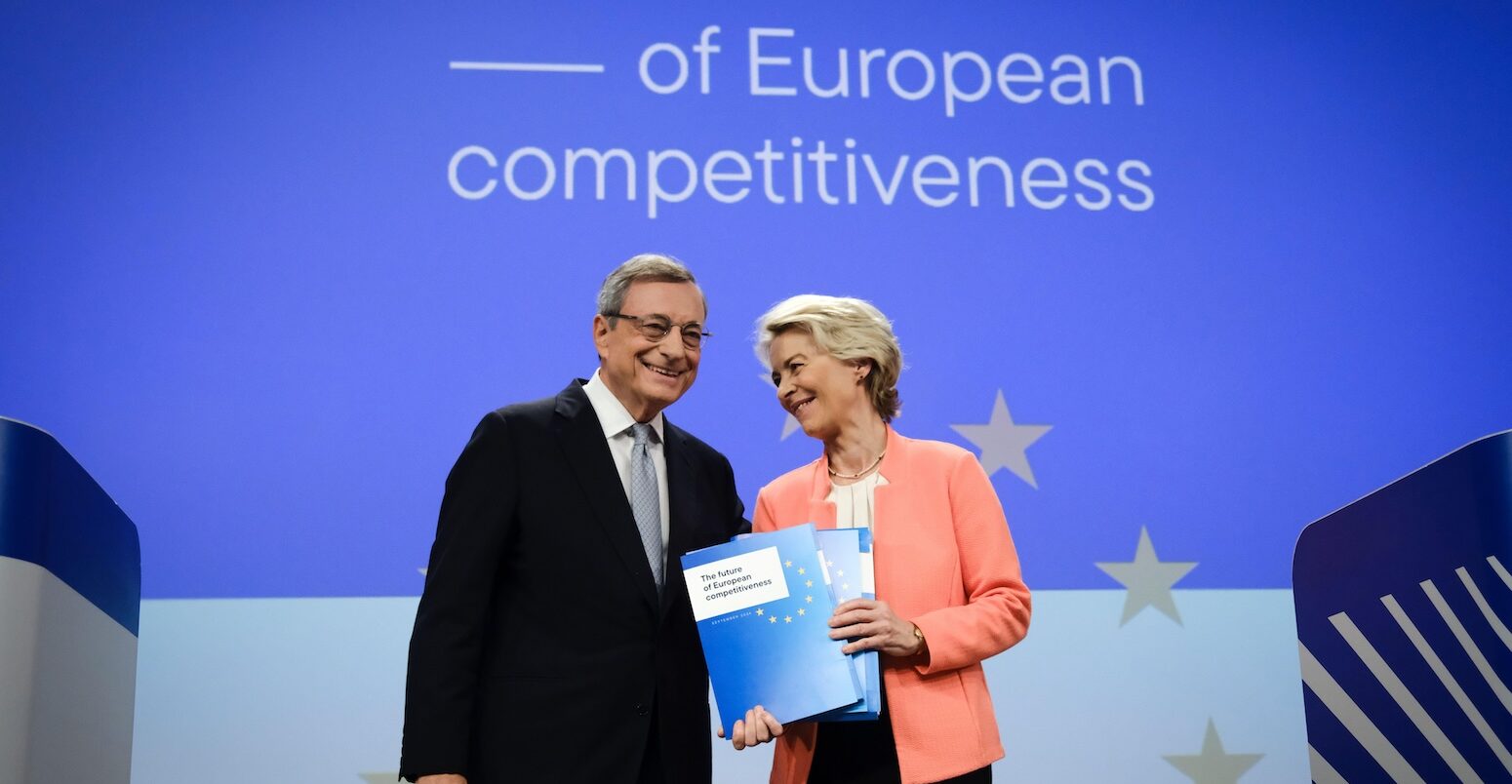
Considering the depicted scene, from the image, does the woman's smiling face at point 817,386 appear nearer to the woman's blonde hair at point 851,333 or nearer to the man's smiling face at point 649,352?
the woman's blonde hair at point 851,333

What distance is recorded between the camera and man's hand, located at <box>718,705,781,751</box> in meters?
1.98

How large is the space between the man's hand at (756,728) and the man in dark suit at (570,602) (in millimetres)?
167

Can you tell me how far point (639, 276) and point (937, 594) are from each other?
76 cm

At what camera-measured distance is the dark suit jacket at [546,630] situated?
2045 mm

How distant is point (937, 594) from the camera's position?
6.98 ft

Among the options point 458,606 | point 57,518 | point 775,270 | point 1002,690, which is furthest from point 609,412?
point 1002,690

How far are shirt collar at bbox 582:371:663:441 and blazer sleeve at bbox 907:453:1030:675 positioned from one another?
1.83 ft

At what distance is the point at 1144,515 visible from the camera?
339cm

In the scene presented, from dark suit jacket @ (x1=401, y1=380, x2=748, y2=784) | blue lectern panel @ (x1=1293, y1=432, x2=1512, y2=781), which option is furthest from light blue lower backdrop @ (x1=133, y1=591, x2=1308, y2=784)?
dark suit jacket @ (x1=401, y1=380, x2=748, y2=784)

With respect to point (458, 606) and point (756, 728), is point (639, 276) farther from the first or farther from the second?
point (756, 728)

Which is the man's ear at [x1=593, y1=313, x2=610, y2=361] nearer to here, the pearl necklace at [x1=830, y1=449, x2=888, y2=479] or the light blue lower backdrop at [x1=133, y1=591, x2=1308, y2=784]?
the pearl necklace at [x1=830, y1=449, x2=888, y2=479]

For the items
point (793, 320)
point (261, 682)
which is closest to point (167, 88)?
point (261, 682)

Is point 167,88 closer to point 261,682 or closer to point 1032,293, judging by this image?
point 261,682

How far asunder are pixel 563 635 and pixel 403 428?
1.25 meters
